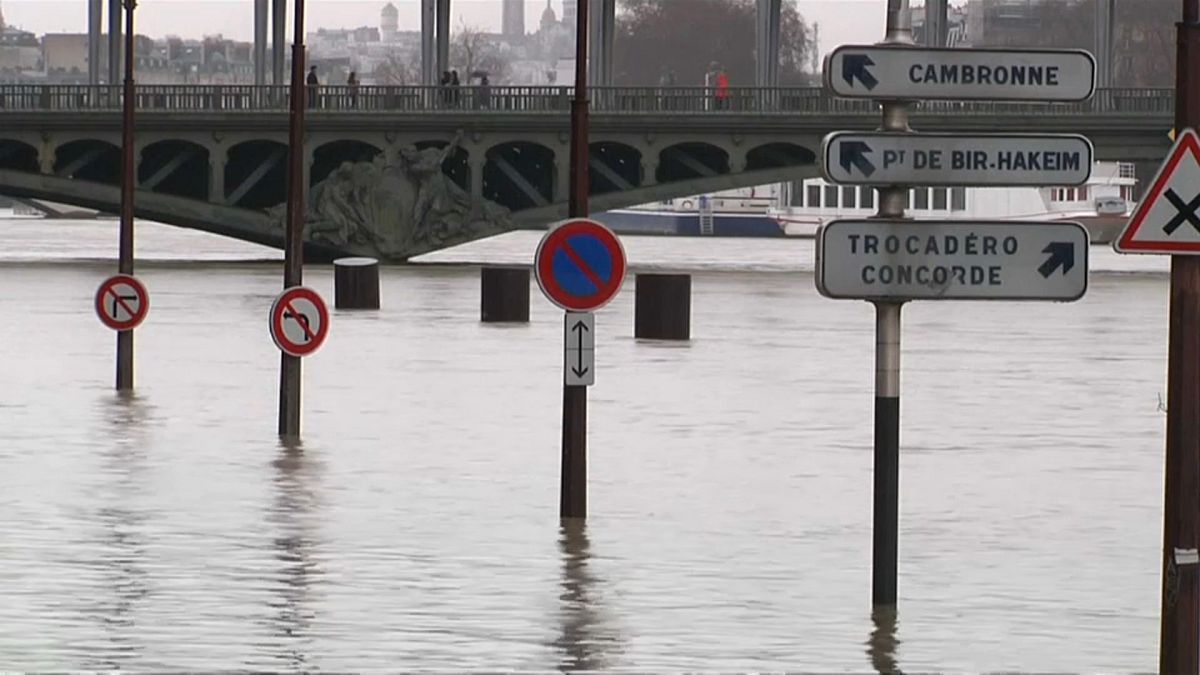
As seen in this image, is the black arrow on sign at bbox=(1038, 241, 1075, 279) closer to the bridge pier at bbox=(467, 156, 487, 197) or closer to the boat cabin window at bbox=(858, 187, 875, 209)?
the bridge pier at bbox=(467, 156, 487, 197)

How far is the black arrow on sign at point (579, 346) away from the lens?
17.8 metres

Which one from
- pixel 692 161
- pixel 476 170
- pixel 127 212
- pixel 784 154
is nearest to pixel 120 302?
pixel 127 212

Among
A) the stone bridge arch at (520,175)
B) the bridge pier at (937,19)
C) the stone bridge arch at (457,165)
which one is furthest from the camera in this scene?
the bridge pier at (937,19)

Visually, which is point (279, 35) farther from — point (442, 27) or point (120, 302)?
point (120, 302)

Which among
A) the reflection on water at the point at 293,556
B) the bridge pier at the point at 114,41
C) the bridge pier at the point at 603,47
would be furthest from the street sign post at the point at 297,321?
the bridge pier at the point at 603,47

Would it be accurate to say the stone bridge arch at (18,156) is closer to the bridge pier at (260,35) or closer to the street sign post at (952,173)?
the bridge pier at (260,35)

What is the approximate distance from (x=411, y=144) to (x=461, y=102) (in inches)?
98.4

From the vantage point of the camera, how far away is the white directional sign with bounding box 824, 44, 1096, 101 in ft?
44.2

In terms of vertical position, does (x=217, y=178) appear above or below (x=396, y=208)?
above

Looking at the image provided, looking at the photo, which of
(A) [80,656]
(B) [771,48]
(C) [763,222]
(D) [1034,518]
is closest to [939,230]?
(A) [80,656]

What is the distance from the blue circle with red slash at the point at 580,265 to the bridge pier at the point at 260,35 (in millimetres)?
63838

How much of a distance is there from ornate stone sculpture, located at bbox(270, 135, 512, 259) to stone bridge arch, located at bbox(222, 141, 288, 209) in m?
1.02

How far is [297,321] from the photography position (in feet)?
77.2

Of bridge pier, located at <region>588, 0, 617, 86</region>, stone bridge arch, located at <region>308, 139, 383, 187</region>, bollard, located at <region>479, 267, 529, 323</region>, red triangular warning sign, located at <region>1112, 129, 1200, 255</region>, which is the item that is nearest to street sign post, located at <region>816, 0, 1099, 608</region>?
red triangular warning sign, located at <region>1112, 129, 1200, 255</region>
